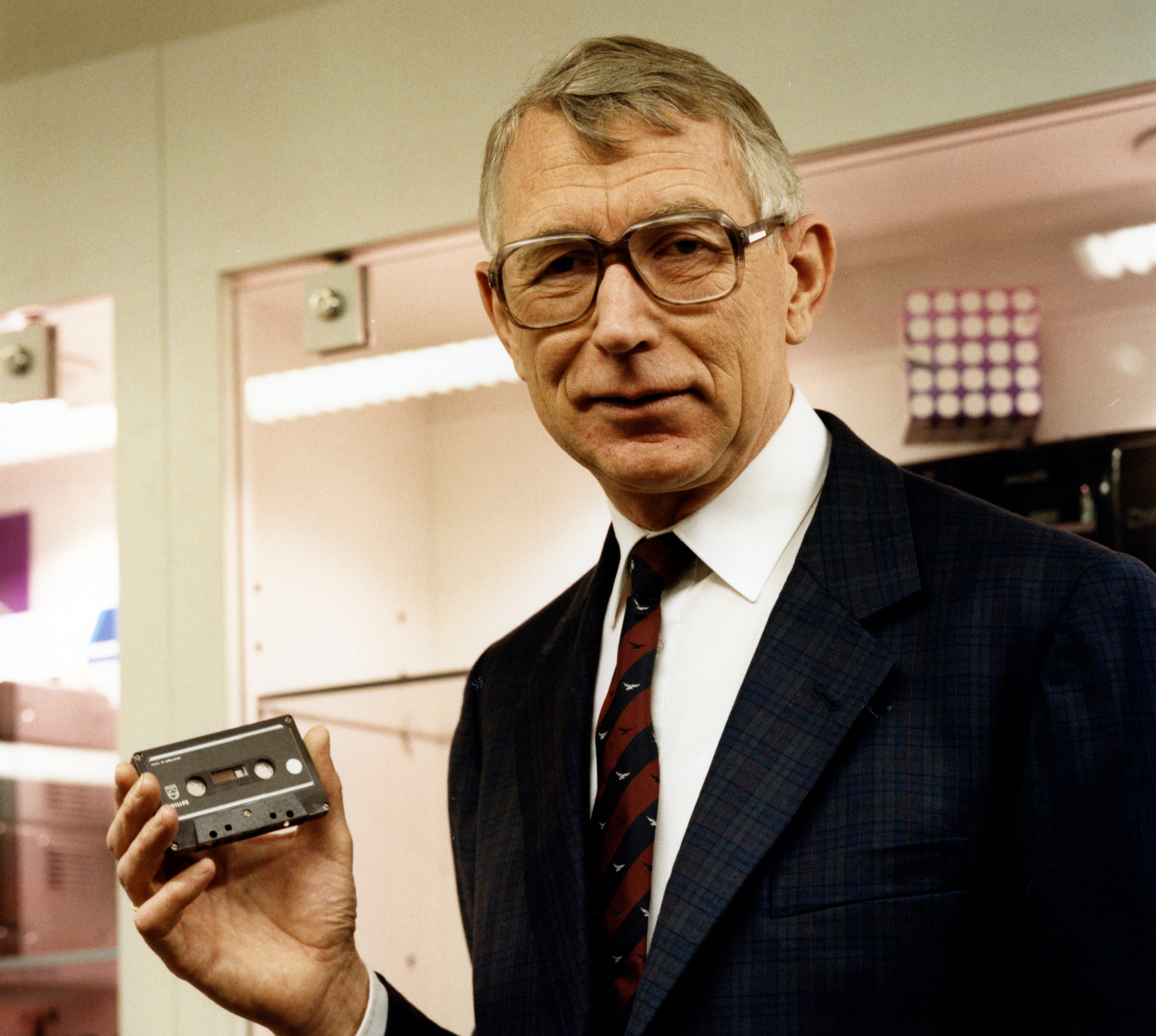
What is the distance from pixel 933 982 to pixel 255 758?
68 cm

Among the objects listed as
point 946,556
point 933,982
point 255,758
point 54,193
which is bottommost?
point 933,982

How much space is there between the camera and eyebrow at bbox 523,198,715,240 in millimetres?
1337

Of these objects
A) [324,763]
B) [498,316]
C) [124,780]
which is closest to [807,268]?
[498,316]

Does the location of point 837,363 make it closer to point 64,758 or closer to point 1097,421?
point 1097,421

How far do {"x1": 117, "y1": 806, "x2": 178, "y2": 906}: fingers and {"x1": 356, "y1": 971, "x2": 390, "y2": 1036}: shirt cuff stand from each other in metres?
0.29

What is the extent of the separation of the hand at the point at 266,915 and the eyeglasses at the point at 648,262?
0.50 meters

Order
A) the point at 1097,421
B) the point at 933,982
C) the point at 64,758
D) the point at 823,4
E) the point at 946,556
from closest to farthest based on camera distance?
the point at 933,982 → the point at 946,556 → the point at 1097,421 → the point at 823,4 → the point at 64,758

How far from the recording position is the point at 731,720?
1.25 meters

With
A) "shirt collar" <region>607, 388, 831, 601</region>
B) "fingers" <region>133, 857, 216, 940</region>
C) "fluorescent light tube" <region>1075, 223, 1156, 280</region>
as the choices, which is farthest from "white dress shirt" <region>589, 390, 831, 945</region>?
"fluorescent light tube" <region>1075, 223, 1156, 280</region>

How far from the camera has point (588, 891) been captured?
1311 mm

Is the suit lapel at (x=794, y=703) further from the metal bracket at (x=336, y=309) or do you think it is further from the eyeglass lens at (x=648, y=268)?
the metal bracket at (x=336, y=309)

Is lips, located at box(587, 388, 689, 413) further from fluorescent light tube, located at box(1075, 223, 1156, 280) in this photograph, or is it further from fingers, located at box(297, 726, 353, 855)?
fluorescent light tube, located at box(1075, 223, 1156, 280)

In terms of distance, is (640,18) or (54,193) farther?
(54,193)

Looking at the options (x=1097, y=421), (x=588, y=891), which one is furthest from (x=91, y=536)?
(x=1097, y=421)
